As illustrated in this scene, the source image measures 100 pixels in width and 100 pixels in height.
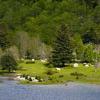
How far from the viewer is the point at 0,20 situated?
179 m

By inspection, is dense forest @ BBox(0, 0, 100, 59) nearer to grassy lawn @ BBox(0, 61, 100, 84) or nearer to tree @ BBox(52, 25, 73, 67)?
tree @ BBox(52, 25, 73, 67)

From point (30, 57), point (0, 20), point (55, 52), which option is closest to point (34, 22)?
point (0, 20)

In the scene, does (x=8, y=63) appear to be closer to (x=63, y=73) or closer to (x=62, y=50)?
(x=63, y=73)

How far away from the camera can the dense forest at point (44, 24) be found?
425 ft

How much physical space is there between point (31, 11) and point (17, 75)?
10172cm

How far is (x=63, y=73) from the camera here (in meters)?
94.8

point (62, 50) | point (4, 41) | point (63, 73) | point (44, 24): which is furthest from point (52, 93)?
point (44, 24)

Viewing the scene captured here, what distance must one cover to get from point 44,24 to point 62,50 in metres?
59.3

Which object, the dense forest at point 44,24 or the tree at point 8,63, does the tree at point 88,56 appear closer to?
the dense forest at point 44,24

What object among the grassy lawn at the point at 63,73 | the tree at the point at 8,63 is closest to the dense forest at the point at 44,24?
the grassy lawn at the point at 63,73

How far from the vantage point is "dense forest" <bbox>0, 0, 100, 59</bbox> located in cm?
12940

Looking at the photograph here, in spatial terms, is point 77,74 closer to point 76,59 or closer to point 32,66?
point 32,66

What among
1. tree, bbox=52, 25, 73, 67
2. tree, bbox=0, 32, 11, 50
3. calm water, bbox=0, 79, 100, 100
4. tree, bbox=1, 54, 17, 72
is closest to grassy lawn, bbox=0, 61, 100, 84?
tree, bbox=1, 54, 17, 72

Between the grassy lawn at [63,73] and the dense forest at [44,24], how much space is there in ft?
53.0
